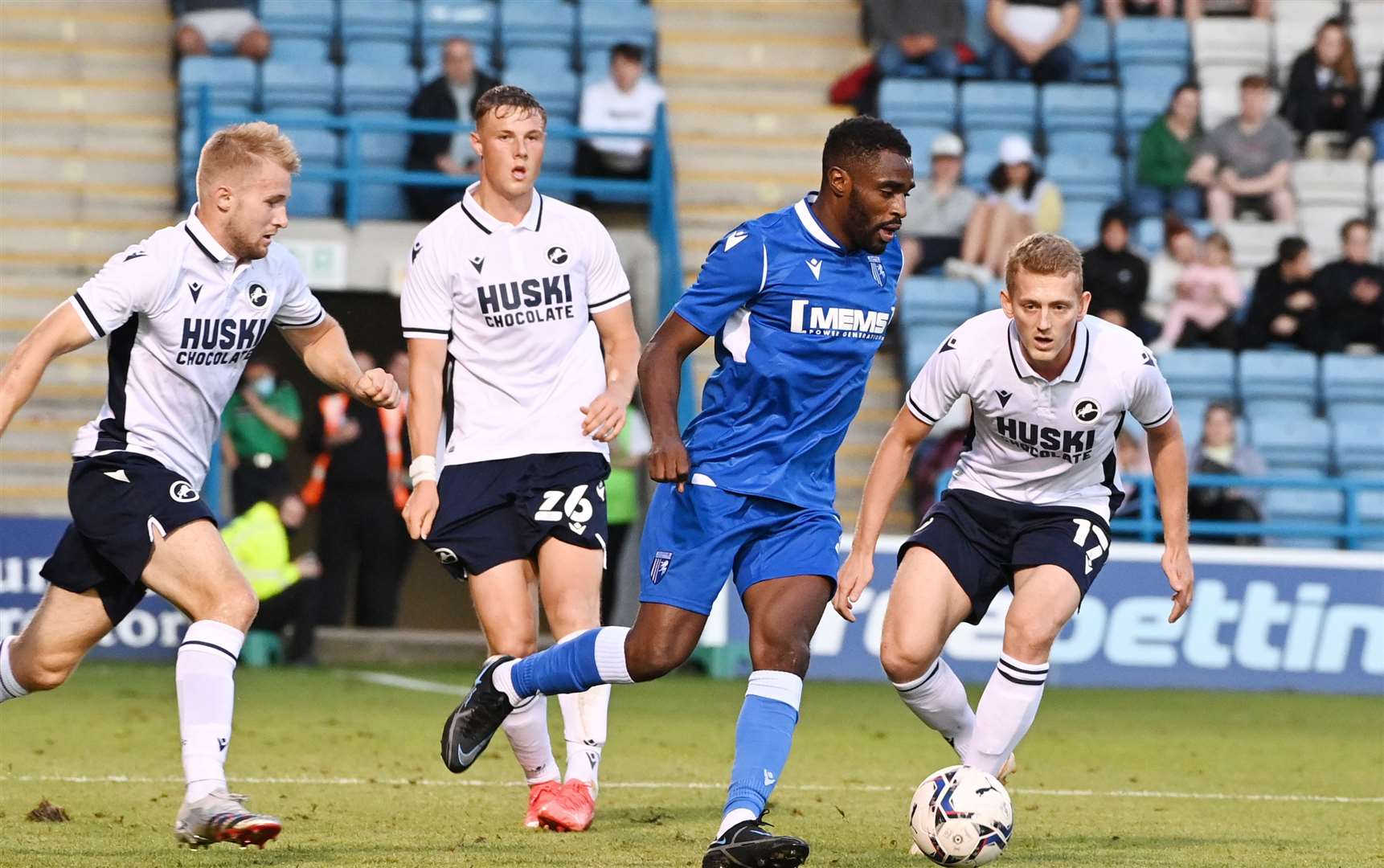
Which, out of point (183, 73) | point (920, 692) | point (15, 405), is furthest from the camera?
point (183, 73)

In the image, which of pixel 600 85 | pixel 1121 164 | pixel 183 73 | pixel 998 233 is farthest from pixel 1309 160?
pixel 183 73

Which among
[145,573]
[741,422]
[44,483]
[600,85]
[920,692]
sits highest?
[600,85]

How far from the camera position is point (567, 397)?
7227 millimetres

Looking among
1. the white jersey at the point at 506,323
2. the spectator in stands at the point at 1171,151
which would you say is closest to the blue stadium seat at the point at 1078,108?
the spectator in stands at the point at 1171,151

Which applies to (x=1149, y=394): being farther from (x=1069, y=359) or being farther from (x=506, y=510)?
(x=506, y=510)

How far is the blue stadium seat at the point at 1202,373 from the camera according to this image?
54.2 feet

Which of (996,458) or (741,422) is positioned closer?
(741,422)

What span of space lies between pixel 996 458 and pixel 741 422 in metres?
1.12

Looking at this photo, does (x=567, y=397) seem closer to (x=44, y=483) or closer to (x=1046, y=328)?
(x=1046, y=328)

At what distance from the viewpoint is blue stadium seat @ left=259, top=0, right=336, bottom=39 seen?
58.7 feet

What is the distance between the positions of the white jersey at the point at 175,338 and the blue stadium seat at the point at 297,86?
11.2 m

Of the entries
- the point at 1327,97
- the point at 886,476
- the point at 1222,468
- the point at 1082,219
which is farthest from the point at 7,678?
the point at 1327,97

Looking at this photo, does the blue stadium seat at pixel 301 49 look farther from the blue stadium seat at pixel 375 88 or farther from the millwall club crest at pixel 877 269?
the millwall club crest at pixel 877 269

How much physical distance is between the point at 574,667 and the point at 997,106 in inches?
503
